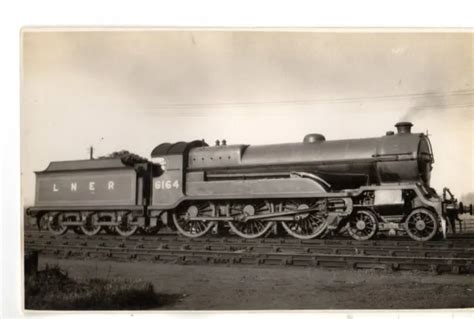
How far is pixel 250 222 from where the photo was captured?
8711mm

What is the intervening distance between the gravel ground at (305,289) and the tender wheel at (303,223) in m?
1.49

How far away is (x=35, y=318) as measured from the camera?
611 centimetres

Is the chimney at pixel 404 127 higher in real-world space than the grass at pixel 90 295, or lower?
higher

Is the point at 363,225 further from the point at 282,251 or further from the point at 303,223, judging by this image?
the point at 282,251

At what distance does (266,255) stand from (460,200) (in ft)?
11.0

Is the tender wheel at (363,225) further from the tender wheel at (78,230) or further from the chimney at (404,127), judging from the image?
the tender wheel at (78,230)

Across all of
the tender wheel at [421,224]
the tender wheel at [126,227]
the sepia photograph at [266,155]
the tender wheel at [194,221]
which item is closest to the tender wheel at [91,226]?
the tender wheel at [126,227]

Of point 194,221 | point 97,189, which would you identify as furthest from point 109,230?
point 194,221

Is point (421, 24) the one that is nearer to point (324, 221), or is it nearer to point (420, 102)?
point (420, 102)

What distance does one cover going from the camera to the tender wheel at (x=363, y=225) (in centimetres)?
786

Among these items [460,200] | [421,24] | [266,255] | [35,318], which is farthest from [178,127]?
[460,200]

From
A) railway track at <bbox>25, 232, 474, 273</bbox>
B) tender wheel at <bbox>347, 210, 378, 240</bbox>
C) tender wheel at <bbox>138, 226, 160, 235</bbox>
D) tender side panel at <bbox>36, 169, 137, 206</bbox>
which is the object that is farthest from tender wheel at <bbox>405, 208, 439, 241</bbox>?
tender side panel at <bbox>36, 169, 137, 206</bbox>

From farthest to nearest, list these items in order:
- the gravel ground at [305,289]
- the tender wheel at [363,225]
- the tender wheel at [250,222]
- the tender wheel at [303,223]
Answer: the tender wheel at [250,222], the tender wheel at [303,223], the tender wheel at [363,225], the gravel ground at [305,289]

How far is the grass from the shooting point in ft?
20.0
